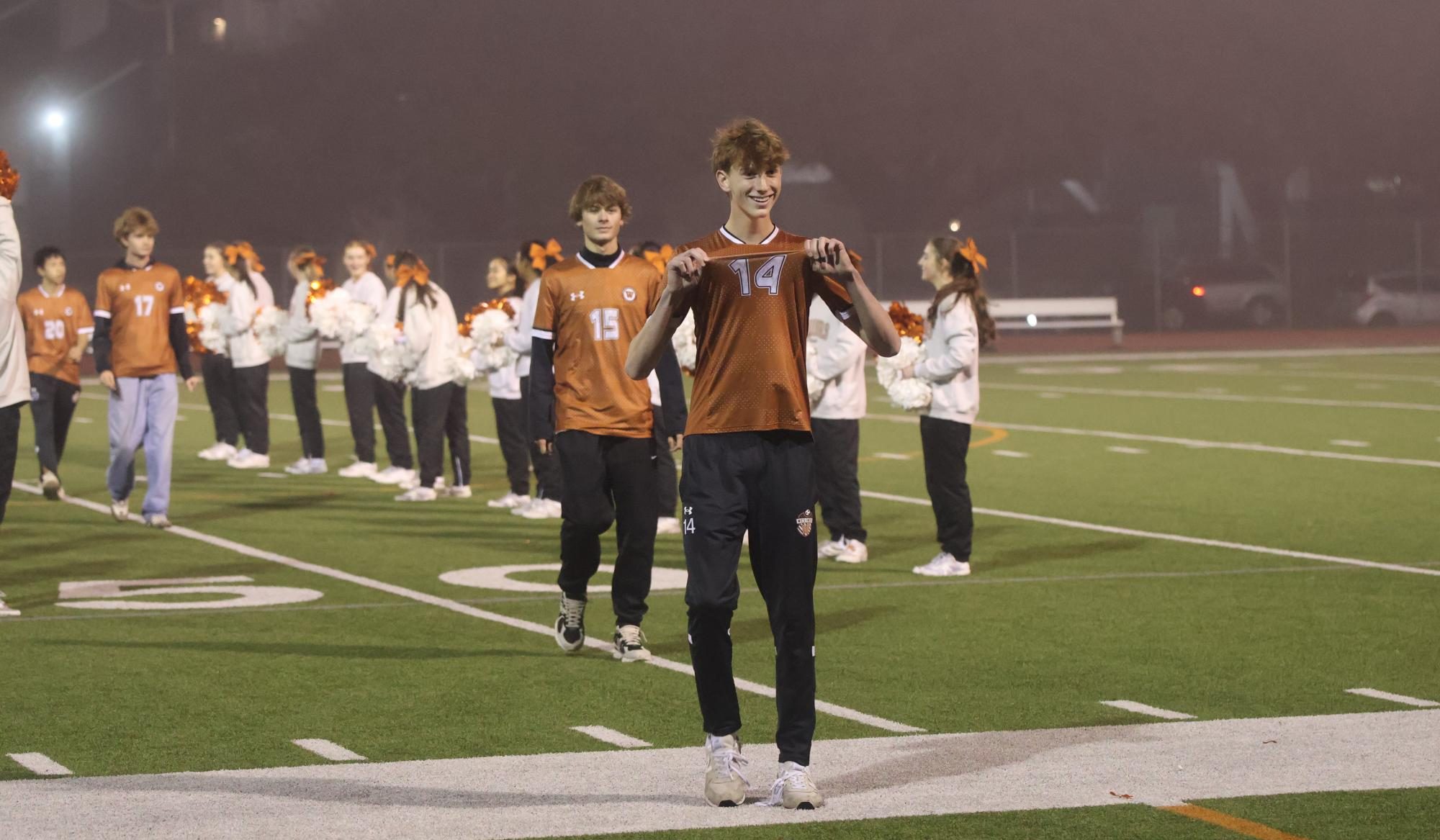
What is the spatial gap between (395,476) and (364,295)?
69.0 inches

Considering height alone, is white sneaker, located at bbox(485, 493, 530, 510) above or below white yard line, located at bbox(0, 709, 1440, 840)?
above

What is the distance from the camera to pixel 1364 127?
213ft

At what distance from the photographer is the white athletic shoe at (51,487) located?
654 inches

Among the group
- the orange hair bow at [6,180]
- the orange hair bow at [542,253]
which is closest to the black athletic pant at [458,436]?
the orange hair bow at [542,253]

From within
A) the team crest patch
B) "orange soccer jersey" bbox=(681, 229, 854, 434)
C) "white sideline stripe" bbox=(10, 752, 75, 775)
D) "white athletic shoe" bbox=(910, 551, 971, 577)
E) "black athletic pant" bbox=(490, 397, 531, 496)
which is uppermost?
"orange soccer jersey" bbox=(681, 229, 854, 434)

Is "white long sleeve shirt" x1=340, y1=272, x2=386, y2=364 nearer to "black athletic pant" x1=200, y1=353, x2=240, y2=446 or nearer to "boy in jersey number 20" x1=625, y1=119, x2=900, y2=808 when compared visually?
"black athletic pant" x1=200, y1=353, x2=240, y2=446

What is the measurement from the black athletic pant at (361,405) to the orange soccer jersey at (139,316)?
3.87m

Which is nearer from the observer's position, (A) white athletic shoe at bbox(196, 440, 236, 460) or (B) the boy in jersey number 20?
(B) the boy in jersey number 20

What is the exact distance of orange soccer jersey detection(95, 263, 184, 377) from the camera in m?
13.7

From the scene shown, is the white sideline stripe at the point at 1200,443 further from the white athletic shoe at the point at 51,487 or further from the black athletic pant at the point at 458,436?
the white athletic shoe at the point at 51,487

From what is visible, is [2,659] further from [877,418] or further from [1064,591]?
[877,418]

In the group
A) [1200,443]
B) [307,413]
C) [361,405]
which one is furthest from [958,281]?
[1200,443]

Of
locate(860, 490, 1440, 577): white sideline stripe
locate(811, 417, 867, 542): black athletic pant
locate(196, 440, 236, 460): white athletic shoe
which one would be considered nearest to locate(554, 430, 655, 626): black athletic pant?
locate(811, 417, 867, 542): black athletic pant

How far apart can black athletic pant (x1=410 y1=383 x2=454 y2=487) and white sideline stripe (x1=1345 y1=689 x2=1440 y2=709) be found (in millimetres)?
9362
